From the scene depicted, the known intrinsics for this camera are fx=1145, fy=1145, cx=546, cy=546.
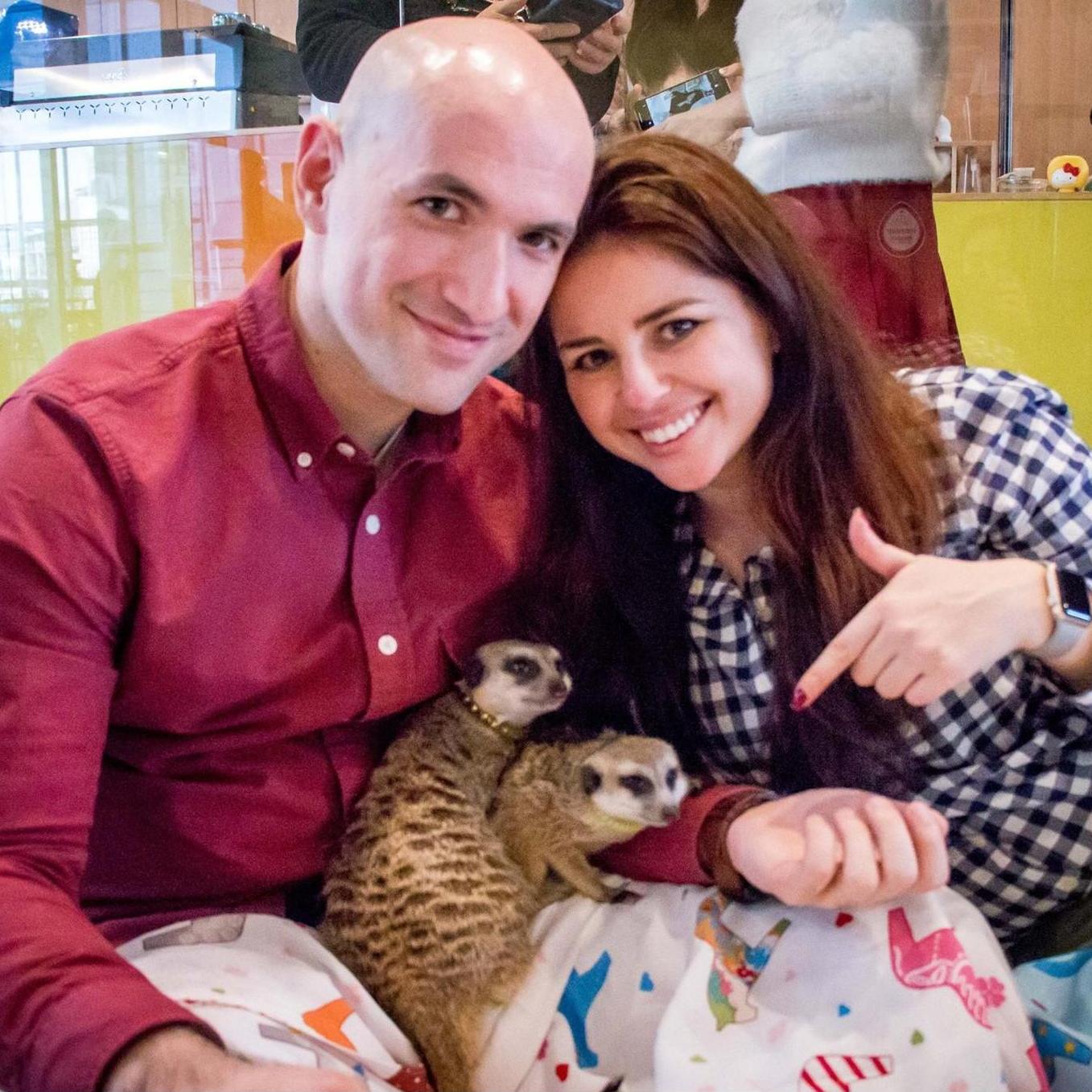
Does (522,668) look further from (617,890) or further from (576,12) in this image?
(576,12)

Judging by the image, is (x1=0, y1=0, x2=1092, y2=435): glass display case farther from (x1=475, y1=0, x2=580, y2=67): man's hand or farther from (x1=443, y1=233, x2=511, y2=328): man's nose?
(x1=443, y1=233, x2=511, y2=328): man's nose

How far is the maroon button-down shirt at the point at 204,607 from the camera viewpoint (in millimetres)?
904

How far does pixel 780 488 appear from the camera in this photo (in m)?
1.03

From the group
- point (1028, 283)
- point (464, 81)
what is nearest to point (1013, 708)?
Result: point (1028, 283)

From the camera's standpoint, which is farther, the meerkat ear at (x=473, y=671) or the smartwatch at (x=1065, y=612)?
the meerkat ear at (x=473, y=671)

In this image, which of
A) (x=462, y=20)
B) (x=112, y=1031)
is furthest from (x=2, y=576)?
(x=462, y=20)

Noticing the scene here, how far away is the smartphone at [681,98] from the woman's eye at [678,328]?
0.19 metres

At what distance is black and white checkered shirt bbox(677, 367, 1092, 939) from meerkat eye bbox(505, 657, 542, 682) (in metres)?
0.17

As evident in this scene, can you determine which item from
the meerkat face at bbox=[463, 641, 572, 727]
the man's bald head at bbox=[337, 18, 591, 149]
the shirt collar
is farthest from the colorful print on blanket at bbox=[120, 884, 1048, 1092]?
the man's bald head at bbox=[337, 18, 591, 149]

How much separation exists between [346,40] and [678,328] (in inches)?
14.8

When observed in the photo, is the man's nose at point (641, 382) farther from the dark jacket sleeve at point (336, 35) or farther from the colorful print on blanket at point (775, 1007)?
the colorful print on blanket at point (775, 1007)

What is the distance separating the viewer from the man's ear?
3.21 feet

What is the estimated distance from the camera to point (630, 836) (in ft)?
3.63

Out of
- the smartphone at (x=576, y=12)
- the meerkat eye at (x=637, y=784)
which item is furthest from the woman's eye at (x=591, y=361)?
the meerkat eye at (x=637, y=784)
